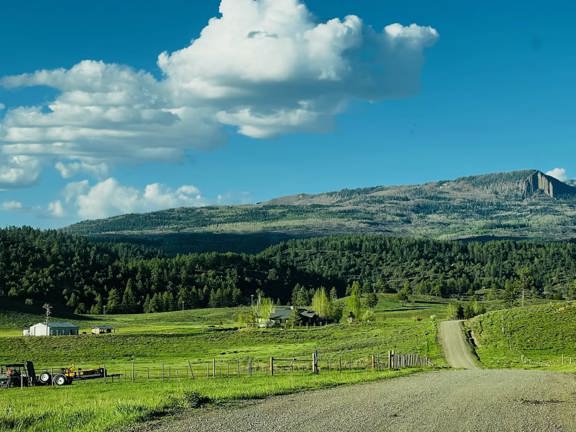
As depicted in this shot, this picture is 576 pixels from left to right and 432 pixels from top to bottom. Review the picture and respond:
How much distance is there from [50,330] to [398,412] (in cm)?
11913

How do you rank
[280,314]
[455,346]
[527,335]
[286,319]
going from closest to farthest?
1. [455,346]
2. [527,335]
3. [286,319]
4. [280,314]

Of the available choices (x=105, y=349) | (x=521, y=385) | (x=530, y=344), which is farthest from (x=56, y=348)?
(x=521, y=385)

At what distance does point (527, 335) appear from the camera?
87938 mm

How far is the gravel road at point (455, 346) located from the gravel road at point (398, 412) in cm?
3463

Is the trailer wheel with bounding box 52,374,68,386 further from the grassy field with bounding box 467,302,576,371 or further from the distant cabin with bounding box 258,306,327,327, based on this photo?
the distant cabin with bounding box 258,306,327,327

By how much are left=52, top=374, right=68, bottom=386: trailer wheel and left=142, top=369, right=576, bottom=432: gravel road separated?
89.9 feet

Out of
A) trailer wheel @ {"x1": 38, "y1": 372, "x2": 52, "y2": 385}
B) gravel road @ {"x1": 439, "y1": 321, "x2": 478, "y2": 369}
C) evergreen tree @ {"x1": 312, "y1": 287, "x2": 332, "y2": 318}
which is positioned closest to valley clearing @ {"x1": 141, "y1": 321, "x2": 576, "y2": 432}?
trailer wheel @ {"x1": 38, "y1": 372, "x2": 52, "y2": 385}

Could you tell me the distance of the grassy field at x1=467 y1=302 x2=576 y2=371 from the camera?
246 ft

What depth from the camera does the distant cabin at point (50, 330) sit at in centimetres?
12719

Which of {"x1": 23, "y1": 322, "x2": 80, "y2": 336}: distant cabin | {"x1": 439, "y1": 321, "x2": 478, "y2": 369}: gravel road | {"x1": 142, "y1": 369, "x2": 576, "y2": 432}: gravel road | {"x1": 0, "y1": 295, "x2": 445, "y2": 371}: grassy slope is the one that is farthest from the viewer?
{"x1": 23, "y1": 322, "x2": 80, "y2": 336}: distant cabin

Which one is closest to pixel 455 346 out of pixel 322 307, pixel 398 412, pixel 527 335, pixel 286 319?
pixel 527 335

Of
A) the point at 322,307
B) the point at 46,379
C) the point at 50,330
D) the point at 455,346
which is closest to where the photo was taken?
the point at 46,379

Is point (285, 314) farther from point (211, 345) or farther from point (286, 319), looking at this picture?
point (211, 345)

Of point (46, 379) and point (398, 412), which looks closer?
point (398, 412)
